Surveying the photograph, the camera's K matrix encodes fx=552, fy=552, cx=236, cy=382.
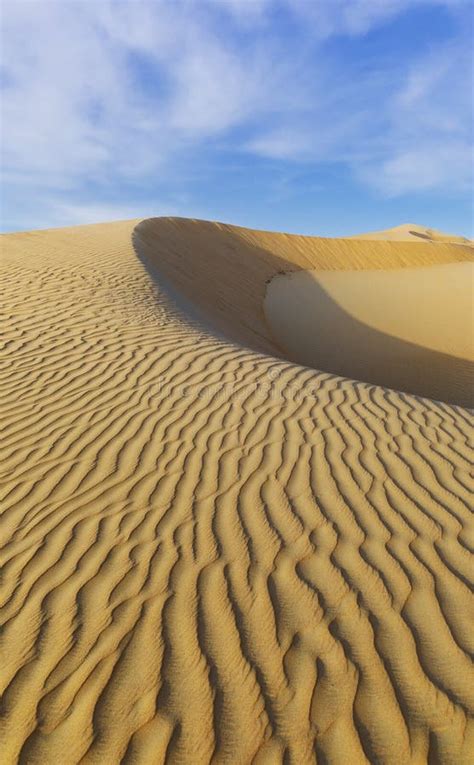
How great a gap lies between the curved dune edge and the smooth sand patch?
5749 millimetres

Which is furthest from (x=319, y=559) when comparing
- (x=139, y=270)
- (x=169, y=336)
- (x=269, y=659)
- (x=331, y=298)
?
(x=331, y=298)

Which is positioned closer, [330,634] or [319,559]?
[330,634]

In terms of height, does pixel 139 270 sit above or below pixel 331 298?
above

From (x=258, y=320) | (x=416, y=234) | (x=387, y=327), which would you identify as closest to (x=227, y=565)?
(x=258, y=320)

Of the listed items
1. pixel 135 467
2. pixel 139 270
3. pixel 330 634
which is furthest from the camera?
pixel 139 270

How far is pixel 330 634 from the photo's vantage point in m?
2.60

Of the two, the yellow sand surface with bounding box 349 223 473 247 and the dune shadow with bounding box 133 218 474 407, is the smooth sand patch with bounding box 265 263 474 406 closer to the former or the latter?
the dune shadow with bounding box 133 218 474 407

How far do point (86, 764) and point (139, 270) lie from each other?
413 inches

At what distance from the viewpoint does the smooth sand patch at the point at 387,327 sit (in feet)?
38.5

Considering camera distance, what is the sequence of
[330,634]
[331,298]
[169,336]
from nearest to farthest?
1. [330,634]
2. [169,336]
3. [331,298]

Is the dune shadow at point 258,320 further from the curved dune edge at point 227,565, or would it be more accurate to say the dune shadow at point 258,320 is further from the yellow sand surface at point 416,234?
the yellow sand surface at point 416,234

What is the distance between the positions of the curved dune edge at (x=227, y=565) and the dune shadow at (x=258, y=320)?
13.8ft

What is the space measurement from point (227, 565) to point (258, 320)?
11882 mm

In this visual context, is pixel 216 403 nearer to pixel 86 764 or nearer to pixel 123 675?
pixel 123 675
